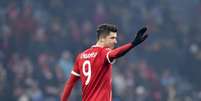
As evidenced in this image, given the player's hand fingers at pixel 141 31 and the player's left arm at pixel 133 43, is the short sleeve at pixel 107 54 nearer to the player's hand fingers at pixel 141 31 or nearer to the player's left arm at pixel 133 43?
the player's left arm at pixel 133 43

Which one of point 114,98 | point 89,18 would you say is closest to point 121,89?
point 114,98

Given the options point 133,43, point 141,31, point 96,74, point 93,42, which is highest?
point 93,42

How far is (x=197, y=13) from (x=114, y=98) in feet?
17.4

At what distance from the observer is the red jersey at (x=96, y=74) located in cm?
850

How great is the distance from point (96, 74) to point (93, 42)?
921cm

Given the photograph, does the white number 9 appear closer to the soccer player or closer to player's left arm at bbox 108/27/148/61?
the soccer player

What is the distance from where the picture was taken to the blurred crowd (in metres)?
15.8

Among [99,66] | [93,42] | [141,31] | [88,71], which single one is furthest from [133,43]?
[93,42]

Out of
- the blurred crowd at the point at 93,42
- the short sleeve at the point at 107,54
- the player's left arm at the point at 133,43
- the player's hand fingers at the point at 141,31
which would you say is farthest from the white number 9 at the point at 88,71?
the blurred crowd at the point at 93,42

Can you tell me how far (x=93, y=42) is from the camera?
17.7 metres

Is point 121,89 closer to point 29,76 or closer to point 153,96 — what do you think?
point 153,96

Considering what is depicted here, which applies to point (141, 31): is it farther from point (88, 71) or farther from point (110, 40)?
point (88, 71)

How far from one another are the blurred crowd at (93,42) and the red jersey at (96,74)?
6.48 meters

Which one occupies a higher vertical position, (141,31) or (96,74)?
(141,31)
